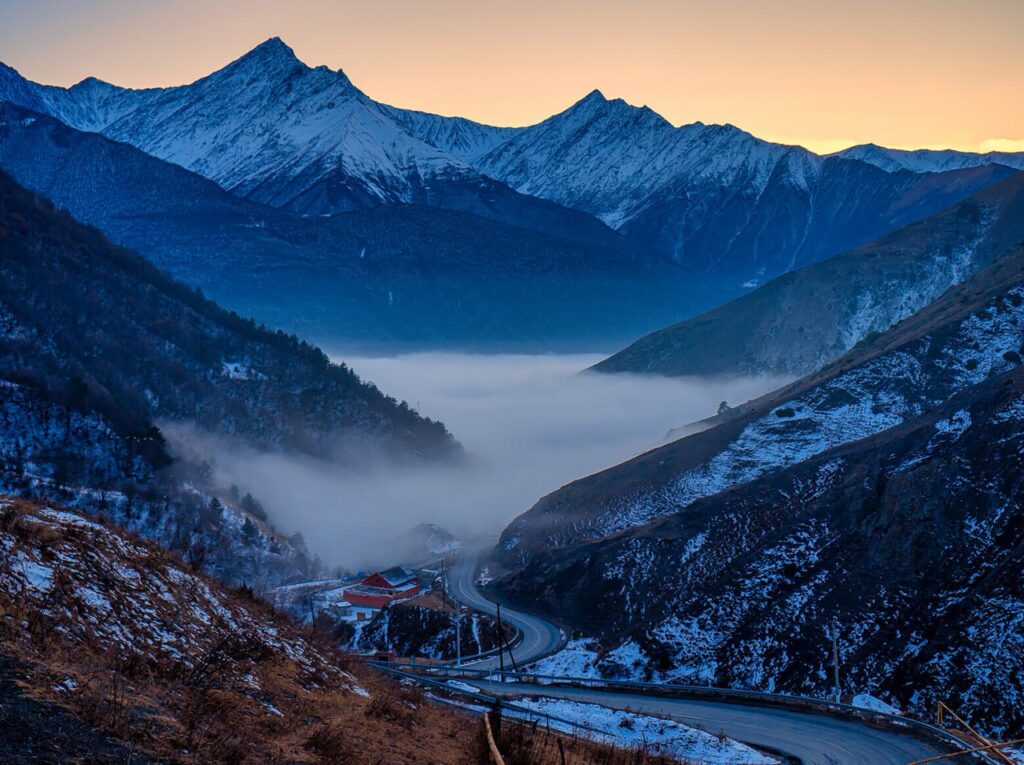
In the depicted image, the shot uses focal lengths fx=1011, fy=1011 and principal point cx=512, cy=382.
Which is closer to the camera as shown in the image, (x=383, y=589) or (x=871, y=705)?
(x=871, y=705)

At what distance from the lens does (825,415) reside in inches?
4326

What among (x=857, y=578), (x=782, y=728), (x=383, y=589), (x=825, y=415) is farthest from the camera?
(x=383, y=589)

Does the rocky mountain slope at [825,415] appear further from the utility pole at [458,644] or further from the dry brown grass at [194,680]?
the dry brown grass at [194,680]

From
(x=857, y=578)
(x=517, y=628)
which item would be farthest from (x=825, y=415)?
(x=517, y=628)

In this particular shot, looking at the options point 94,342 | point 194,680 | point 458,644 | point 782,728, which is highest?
point 94,342

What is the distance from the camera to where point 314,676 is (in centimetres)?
2584

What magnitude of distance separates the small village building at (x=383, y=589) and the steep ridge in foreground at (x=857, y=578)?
24.1 metres

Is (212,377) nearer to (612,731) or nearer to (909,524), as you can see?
(909,524)

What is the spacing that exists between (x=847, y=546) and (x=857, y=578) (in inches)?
171

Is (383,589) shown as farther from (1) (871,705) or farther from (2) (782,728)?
(2) (782,728)

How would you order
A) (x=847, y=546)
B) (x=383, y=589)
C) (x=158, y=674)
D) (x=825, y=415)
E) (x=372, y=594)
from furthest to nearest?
(x=383, y=589)
(x=372, y=594)
(x=825, y=415)
(x=847, y=546)
(x=158, y=674)

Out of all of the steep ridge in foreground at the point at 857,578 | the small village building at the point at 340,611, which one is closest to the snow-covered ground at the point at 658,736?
the steep ridge in foreground at the point at 857,578

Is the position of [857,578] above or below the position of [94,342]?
below

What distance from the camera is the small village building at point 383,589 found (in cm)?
11100
